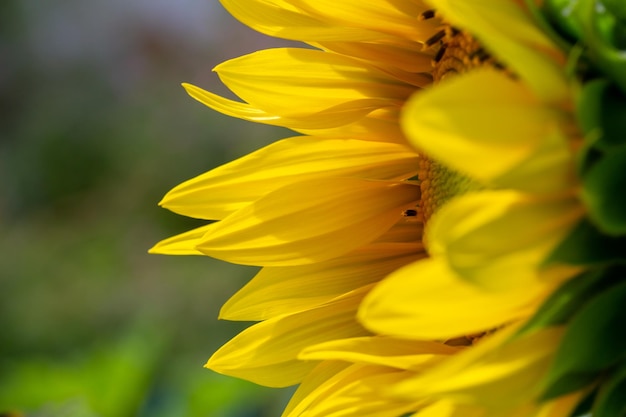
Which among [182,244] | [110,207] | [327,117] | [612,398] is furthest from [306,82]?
[110,207]

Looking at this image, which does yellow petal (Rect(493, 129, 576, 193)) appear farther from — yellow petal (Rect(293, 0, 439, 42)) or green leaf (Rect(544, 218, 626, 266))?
yellow petal (Rect(293, 0, 439, 42))

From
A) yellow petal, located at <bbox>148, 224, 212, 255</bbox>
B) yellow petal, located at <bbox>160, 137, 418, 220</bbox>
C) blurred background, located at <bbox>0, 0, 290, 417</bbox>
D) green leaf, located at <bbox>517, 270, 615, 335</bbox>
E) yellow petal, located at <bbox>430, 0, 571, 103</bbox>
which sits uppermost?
yellow petal, located at <bbox>430, 0, 571, 103</bbox>

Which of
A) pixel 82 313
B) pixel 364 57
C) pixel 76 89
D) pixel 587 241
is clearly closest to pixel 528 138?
pixel 587 241

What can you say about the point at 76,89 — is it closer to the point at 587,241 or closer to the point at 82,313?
the point at 82,313

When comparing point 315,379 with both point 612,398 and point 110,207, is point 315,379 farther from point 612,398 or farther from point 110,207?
point 110,207

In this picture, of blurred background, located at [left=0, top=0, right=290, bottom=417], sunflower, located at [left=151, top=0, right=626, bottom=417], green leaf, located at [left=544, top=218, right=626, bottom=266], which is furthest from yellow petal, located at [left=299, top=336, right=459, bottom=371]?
blurred background, located at [left=0, top=0, right=290, bottom=417]

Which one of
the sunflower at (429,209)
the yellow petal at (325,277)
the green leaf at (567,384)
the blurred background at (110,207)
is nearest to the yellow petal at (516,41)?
the sunflower at (429,209)

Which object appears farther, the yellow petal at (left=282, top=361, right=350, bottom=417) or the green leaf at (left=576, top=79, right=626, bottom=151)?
the yellow petal at (left=282, top=361, right=350, bottom=417)
